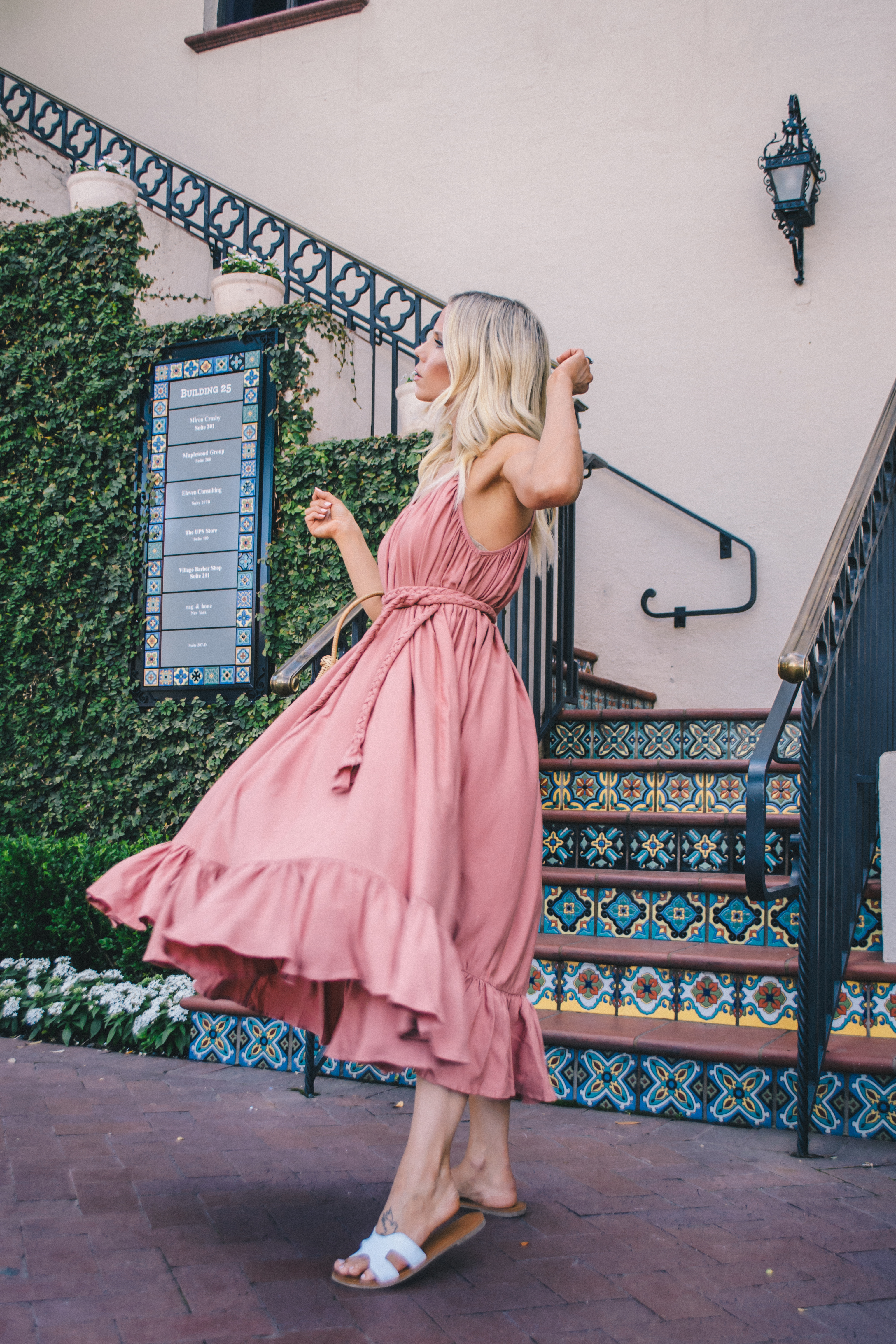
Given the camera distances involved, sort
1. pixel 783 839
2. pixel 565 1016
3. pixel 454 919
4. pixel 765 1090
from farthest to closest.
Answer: pixel 783 839
pixel 565 1016
pixel 765 1090
pixel 454 919

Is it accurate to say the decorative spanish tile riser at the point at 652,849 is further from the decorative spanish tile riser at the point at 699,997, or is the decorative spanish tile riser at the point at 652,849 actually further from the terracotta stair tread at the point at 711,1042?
the terracotta stair tread at the point at 711,1042

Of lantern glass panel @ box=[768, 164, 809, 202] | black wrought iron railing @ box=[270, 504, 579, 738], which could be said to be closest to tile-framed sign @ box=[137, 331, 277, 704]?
black wrought iron railing @ box=[270, 504, 579, 738]

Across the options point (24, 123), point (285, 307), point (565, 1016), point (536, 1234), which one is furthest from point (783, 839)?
point (24, 123)

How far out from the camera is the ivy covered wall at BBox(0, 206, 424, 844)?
5.52 meters

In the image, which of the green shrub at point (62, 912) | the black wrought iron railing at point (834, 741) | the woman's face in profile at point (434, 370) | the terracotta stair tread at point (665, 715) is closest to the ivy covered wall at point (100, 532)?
the green shrub at point (62, 912)

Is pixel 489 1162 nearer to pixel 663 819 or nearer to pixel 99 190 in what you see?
pixel 663 819

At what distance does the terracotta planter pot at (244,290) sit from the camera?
592 cm

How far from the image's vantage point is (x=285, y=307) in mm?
5754

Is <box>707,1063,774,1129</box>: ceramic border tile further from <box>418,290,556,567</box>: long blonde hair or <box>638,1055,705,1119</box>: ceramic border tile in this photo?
<box>418,290,556,567</box>: long blonde hair

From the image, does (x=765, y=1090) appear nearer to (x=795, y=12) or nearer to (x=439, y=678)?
(x=439, y=678)

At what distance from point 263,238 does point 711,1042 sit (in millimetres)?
6141

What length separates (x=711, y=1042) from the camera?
297 centimetres

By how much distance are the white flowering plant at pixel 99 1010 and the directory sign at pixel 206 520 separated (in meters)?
1.72

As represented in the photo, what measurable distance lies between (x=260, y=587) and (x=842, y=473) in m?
3.08
